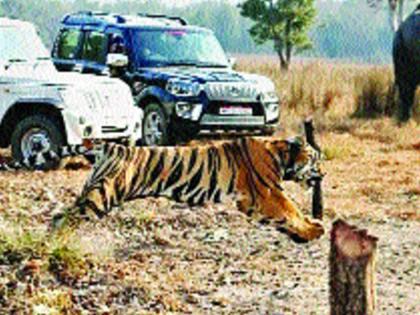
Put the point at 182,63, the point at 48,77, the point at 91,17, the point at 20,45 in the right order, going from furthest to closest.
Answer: the point at 91,17 < the point at 182,63 < the point at 20,45 < the point at 48,77

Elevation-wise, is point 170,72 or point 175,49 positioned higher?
point 175,49

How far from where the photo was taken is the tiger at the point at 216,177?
862 centimetres

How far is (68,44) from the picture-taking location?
1595 centimetres

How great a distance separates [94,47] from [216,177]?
6806mm

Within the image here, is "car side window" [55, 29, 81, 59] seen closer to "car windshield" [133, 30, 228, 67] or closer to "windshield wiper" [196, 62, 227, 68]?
"car windshield" [133, 30, 228, 67]

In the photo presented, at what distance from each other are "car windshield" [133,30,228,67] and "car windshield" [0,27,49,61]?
1.48 m

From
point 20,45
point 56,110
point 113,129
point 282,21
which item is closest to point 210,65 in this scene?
point 20,45

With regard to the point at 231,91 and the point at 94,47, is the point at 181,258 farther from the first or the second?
the point at 94,47

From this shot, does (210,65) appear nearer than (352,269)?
No

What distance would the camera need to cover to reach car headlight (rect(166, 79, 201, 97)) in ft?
46.5

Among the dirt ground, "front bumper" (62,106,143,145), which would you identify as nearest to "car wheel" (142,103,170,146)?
"front bumper" (62,106,143,145)

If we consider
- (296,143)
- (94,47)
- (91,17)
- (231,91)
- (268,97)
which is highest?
(91,17)

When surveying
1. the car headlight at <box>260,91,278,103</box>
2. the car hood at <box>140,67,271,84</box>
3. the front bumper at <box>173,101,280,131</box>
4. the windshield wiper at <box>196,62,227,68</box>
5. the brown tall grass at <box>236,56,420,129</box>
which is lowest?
the brown tall grass at <box>236,56,420,129</box>

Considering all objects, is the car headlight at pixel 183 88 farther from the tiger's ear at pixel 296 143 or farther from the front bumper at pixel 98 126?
the tiger's ear at pixel 296 143
